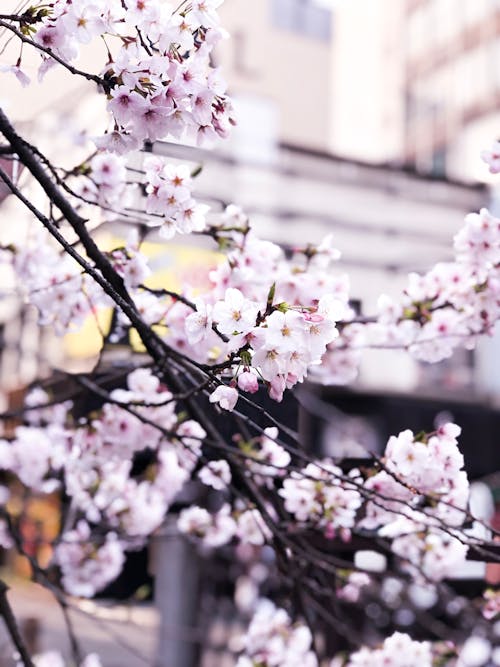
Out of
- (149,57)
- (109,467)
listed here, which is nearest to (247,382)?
(149,57)

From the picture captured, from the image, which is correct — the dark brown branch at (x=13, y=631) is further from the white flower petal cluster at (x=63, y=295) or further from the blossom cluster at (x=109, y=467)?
the white flower petal cluster at (x=63, y=295)

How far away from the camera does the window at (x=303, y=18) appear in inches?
1064

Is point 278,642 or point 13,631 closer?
point 13,631

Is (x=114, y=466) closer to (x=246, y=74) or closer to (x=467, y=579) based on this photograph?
(x=467, y=579)

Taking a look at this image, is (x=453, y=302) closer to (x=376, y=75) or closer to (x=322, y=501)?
(x=322, y=501)

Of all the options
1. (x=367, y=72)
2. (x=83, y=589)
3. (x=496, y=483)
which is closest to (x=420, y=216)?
(x=367, y=72)

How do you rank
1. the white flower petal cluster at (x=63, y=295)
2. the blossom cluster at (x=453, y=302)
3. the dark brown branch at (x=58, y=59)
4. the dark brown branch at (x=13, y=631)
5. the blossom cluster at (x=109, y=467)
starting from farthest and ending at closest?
1. the blossom cluster at (x=109, y=467)
2. the white flower petal cluster at (x=63, y=295)
3. the blossom cluster at (x=453, y=302)
4. the dark brown branch at (x=13, y=631)
5. the dark brown branch at (x=58, y=59)

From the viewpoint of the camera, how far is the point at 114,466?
552 centimetres

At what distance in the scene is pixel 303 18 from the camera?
28.0 metres

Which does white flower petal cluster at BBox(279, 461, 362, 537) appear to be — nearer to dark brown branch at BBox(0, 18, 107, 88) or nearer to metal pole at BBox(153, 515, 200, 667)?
dark brown branch at BBox(0, 18, 107, 88)

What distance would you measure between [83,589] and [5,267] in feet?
8.65

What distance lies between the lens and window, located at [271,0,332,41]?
2702cm

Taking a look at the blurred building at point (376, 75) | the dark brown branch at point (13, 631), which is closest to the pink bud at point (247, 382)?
the dark brown branch at point (13, 631)

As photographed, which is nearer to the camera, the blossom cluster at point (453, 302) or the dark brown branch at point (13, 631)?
the dark brown branch at point (13, 631)
